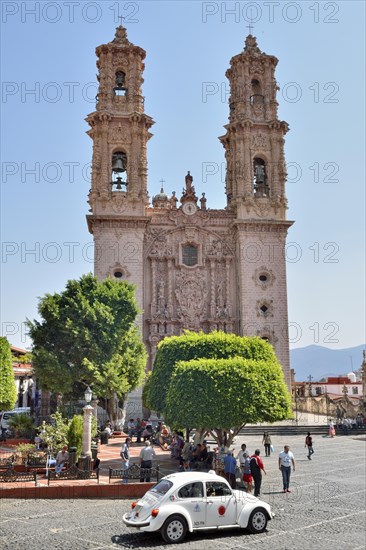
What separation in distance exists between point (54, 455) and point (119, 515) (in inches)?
Result: 244

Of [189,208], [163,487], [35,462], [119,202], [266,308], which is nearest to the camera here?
[163,487]

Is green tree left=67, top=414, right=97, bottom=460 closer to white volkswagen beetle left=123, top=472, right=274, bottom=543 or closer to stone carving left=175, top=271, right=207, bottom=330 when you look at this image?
white volkswagen beetle left=123, top=472, right=274, bottom=543

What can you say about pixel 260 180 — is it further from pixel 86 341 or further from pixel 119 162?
pixel 86 341

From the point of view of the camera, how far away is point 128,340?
33812 mm

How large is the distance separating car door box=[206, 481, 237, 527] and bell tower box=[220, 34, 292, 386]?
29.7 m

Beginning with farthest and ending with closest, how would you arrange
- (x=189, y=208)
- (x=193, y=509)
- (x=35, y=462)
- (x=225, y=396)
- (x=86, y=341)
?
(x=189, y=208)
(x=86, y=341)
(x=225, y=396)
(x=35, y=462)
(x=193, y=509)

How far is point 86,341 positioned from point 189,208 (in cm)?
1666

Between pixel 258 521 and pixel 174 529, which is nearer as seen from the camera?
pixel 174 529

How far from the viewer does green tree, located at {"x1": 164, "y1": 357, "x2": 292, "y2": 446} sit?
19.7 meters

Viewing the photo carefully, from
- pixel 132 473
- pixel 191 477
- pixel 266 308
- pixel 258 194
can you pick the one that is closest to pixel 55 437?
pixel 132 473

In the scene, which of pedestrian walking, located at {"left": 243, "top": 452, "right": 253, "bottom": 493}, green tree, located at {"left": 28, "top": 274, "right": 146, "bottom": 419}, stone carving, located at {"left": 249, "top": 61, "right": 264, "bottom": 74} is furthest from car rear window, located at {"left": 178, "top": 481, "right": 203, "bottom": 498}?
stone carving, located at {"left": 249, "top": 61, "right": 264, "bottom": 74}

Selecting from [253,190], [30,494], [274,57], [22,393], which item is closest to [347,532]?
[30,494]

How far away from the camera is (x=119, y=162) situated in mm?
44750

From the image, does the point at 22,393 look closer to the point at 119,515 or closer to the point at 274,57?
the point at 274,57
